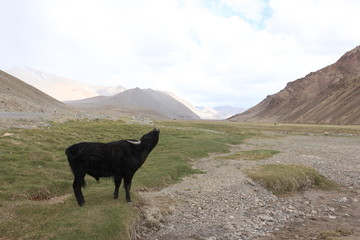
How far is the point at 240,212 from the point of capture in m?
14.7

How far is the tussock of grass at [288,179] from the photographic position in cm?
1925

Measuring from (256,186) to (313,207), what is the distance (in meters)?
3.65

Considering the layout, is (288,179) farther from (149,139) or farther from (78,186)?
(78,186)

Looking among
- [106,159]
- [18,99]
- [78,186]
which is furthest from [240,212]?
[18,99]

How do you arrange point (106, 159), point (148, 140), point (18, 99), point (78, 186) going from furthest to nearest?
point (18, 99) < point (148, 140) < point (106, 159) < point (78, 186)

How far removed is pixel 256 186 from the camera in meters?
18.9

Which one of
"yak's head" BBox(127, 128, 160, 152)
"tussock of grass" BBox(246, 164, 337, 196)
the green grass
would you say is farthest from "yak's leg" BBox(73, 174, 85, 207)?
"tussock of grass" BBox(246, 164, 337, 196)

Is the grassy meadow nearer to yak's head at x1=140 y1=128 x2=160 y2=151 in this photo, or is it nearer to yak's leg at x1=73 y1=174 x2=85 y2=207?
yak's leg at x1=73 y1=174 x2=85 y2=207

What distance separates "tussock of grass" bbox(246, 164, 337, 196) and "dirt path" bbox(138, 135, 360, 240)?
81 centimetres

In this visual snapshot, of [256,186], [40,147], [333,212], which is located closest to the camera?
[333,212]

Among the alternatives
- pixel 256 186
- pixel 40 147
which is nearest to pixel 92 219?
pixel 256 186

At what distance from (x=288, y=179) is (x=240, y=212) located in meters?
6.91

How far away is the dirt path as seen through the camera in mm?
12266

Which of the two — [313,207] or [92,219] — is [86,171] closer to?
[92,219]
